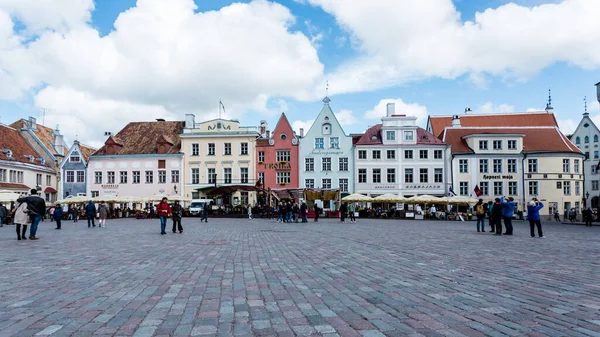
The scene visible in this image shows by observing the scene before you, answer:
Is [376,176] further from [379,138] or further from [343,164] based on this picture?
[379,138]

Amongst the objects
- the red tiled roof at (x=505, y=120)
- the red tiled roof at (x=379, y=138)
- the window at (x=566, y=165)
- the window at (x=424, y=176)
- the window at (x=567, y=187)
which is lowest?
the window at (x=567, y=187)

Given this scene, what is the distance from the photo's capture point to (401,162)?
52625 mm

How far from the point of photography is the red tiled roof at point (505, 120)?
60125mm

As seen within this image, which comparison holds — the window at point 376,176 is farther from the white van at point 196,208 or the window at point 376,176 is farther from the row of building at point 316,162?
the white van at point 196,208

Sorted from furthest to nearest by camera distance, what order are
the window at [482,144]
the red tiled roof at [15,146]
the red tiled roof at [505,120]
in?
the red tiled roof at [505,120] → the window at [482,144] → the red tiled roof at [15,146]

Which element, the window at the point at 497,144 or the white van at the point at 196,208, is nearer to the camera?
the white van at the point at 196,208

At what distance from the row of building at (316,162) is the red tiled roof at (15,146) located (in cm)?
15

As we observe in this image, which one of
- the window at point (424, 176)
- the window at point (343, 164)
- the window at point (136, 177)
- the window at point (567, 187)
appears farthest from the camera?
the window at point (136, 177)

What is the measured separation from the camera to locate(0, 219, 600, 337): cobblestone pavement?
4.67 meters

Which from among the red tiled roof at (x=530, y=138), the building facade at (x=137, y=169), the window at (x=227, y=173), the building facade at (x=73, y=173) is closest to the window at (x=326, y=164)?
the window at (x=227, y=173)

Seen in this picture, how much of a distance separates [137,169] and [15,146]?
1274 centimetres

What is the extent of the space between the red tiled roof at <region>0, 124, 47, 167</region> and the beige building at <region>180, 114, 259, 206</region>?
1670 cm

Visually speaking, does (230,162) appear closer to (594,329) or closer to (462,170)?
(462,170)

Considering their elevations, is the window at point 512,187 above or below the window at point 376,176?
below
